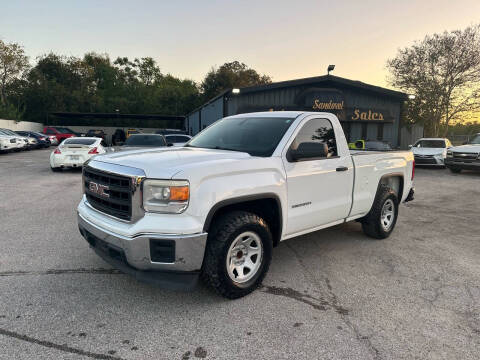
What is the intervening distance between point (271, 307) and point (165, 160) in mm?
1737

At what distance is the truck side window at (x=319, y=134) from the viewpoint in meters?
3.91

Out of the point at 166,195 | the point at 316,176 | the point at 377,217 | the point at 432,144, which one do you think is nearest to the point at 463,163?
the point at 432,144

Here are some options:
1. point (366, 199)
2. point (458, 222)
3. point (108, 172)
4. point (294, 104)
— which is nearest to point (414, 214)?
point (458, 222)

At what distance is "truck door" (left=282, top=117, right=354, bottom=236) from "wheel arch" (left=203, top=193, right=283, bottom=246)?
15cm

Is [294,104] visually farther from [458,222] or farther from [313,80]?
[458,222]

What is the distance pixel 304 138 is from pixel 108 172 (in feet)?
7.36

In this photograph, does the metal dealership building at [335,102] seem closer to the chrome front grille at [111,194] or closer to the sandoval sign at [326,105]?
the sandoval sign at [326,105]

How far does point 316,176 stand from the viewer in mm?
3822

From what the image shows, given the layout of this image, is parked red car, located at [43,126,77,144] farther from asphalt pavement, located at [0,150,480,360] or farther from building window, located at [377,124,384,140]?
asphalt pavement, located at [0,150,480,360]

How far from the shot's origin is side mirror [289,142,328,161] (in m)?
3.47

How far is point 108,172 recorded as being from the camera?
307 cm

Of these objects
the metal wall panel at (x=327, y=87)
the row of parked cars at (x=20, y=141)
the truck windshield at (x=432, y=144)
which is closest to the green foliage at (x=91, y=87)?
the row of parked cars at (x=20, y=141)

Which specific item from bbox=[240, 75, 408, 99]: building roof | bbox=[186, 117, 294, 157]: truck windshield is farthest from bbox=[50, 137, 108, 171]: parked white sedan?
bbox=[240, 75, 408, 99]: building roof

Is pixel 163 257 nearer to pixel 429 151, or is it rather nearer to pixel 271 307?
pixel 271 307
